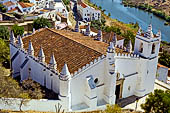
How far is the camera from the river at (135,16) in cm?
8415

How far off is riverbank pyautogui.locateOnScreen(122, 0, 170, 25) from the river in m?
1.63

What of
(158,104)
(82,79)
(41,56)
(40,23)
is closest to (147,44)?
(158,104)

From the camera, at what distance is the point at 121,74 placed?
2931 cm

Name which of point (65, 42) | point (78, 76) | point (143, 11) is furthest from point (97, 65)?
point (143, 11)

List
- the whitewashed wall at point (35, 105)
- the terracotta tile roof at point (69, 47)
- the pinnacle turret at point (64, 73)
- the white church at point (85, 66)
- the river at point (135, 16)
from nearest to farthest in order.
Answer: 1. the pinnacle turret at point (64, 73)
2. the whitewashed wall at point (35, 105)
3. the white church at point (85, 66)
4. the terracotta tile roof at point (69, 47)
5. the river at point (135, 16)

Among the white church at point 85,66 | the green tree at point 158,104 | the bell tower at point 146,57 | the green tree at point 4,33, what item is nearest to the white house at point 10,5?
the green tree at point 4,33

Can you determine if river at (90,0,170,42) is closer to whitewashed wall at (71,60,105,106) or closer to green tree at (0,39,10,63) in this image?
green tree at (0,39,10,63)

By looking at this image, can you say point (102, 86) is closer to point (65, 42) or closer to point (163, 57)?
point (65, 42)

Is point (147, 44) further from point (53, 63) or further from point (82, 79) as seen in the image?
point (53, 63)

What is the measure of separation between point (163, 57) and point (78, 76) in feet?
94.1

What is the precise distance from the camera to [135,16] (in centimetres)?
9812

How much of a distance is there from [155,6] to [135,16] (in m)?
17.8

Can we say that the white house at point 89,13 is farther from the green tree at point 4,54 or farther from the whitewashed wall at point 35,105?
the whitewashed wall at point 35,105

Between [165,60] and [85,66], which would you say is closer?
[85,66]
